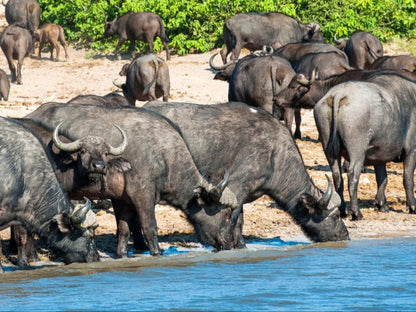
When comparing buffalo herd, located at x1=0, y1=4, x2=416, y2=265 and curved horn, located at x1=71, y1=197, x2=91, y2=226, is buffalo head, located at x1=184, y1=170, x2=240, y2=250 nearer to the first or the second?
buffalo herd, located at x1=0, y1=4, x2=416, y2=265

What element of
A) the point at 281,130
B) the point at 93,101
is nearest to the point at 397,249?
the point at 281,130

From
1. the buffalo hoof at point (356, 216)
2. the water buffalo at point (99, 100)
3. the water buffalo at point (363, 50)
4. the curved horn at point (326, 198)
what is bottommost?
the buffalo hoof at point (356, 216)

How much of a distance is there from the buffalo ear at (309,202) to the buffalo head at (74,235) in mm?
2743

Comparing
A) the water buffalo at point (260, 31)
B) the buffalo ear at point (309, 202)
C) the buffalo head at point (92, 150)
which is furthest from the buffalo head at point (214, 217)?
the water buffalo at point (260, 31)

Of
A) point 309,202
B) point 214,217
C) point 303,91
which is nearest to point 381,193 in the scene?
point 309,202

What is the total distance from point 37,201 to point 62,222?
1.14 ft

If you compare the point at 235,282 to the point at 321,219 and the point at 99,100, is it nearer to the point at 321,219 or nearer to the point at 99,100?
the point at 321,219

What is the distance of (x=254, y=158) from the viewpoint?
37.0 ft

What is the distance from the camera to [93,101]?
46.1ft

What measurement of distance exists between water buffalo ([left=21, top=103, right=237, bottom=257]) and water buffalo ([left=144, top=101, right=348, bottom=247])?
0.47 m

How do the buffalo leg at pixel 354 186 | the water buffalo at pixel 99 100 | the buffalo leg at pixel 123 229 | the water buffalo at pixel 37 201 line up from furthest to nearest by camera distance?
the water buffalo at pixel 99 100 < the buffalo leg at pixel 354 186 < the buffalo leg at pixel 123 229 < the water buffalo at pixel 37 201

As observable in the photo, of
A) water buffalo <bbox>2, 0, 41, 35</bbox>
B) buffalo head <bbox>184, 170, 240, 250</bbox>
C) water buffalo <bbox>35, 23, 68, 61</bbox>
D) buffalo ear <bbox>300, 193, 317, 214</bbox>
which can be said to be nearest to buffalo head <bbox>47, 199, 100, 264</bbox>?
buffalo head <bbox>184, 170, 240, 250</bbox>

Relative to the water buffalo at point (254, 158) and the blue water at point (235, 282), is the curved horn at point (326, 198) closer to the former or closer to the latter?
the water buffalo at point (254, 158)

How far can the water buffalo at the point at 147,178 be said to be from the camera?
10305 mm
